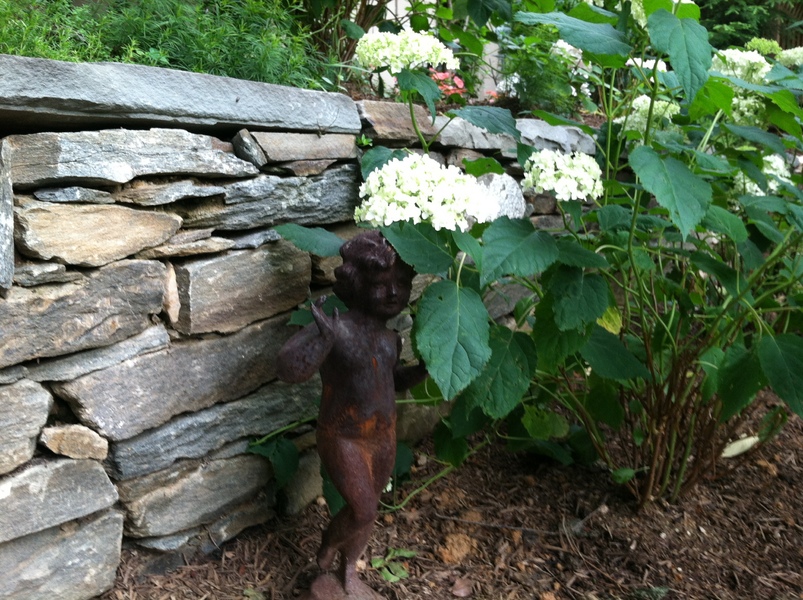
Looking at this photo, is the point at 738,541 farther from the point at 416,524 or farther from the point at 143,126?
the point at 143,126

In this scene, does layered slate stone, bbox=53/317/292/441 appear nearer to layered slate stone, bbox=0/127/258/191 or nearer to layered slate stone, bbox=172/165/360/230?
layered slate stone, bbox=172/165/360/230

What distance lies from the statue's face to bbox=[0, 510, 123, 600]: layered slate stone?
74 cm

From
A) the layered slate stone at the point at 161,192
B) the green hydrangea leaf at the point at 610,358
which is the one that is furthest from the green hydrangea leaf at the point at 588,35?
the layered slate stone at the point at 161,192

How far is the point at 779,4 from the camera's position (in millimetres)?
4445

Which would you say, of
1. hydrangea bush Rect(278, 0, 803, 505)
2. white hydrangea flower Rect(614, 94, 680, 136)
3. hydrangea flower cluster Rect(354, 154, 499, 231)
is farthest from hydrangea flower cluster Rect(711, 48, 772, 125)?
hydrangea flower cluster Rect(354, 154, 499, 231)

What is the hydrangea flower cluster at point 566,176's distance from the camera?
1674mm

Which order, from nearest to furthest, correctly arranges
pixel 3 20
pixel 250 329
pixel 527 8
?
1. pixel 3 20
2. pixel 250 329
3. pixel 527 8

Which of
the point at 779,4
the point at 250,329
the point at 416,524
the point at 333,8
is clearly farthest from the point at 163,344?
the point at 779,4

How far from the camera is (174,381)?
1617mm

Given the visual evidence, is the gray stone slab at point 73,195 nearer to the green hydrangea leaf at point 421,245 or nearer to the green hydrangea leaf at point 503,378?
the green hydrangea leaf at point 421,245

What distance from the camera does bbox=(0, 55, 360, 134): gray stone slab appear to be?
1238 millimetres

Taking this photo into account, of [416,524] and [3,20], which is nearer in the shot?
[3,20]

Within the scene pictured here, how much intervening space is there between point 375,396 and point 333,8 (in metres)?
1.54

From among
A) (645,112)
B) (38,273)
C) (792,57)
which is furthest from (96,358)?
(792,57)
